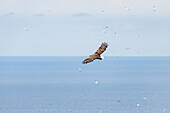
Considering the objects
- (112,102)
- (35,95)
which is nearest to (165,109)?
(112,102)

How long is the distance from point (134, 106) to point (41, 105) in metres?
20.5

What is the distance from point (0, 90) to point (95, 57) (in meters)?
133

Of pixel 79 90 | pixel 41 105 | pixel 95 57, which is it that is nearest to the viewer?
pixel 95 57

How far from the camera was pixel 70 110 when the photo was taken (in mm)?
104375

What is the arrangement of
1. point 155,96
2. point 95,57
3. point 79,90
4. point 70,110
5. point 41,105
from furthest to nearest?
1. point 79,90
2. point 155,96
3. point 41,105
4. point 70,110
5. point 95,57

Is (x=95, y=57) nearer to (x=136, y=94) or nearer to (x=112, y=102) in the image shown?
(x=112, y=102)

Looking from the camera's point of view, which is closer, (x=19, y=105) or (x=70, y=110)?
(x=70, y=110)

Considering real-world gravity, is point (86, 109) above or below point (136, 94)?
above

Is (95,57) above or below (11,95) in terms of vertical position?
above

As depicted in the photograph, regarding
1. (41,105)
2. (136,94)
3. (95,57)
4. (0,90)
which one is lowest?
(0,90)

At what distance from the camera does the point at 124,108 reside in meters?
108

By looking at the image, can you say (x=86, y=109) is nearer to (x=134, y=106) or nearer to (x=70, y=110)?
(x=70, y=110)

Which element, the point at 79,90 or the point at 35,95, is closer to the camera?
the point at 35,95

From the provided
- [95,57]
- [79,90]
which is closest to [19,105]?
[79,90]
